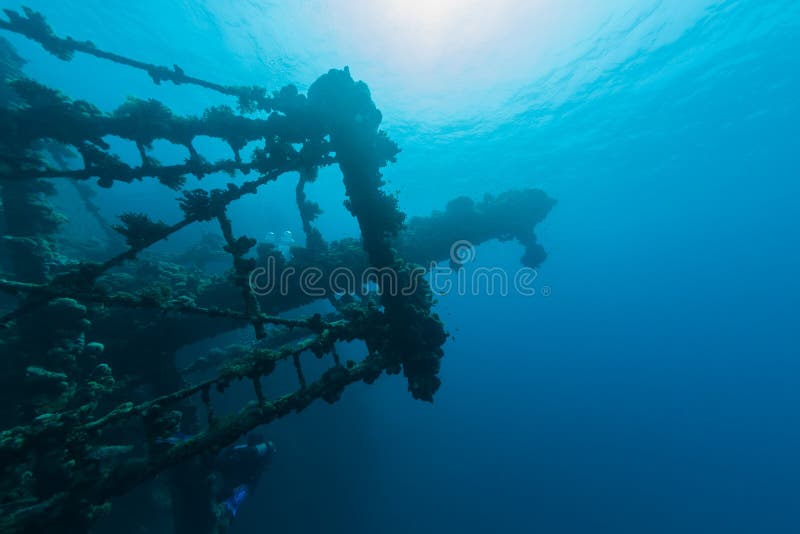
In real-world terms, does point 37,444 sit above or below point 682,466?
above

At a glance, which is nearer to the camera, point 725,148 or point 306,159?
point 306,159

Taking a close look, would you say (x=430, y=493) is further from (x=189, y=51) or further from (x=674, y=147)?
(x=189, y=51)

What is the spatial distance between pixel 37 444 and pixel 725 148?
47054 mm

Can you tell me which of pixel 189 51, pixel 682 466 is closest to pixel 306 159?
pixel 189 51

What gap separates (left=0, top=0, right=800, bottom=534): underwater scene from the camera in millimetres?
4293

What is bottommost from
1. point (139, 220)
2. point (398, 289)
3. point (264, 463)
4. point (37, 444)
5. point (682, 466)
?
point (682, 466)

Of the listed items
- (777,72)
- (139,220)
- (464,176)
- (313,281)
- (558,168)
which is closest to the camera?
(139,220)

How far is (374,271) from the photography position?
546 centimetres

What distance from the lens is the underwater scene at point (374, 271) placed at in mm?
4293

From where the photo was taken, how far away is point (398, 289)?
17.3ft

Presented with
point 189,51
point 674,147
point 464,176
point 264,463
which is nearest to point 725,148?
point 674,147

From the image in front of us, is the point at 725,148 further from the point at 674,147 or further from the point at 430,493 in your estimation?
the point at 430,493

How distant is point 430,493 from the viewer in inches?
1323

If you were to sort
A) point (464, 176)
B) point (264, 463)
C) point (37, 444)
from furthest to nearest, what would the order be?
point (464, 176) < point (264, 463) < point (37, 444)
